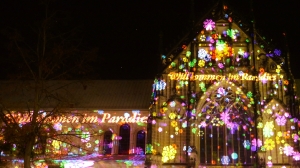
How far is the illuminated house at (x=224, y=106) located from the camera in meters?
35.3

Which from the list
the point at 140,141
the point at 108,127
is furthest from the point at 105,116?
the point at 140,141

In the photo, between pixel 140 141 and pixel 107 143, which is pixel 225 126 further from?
pixel 107 143

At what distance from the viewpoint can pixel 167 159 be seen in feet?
119

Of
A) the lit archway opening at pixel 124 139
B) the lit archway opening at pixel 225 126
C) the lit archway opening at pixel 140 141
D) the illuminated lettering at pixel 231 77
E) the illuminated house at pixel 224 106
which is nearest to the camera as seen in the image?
the illuminated house at pixel 224 106

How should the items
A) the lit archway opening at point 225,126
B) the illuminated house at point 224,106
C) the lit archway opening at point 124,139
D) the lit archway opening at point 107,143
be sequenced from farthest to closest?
the lit archway opening at point 107,143 < the lit archway opening at point 124,139 < the lit archway opening at point 225,126 < the illuminated house at point 224,106

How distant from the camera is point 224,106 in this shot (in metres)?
37.1

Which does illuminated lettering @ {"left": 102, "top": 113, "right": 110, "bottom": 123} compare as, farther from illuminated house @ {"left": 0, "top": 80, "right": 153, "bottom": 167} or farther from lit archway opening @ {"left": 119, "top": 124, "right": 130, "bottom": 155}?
lit archway opening @ {"left": 119, "top": 124, "right": 130, "bottom": 155}

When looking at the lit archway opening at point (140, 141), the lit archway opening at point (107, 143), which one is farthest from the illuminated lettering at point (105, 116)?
the lit archway opening at point (140, 141)

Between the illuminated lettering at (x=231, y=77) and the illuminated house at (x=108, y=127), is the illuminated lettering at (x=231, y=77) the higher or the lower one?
the higher one

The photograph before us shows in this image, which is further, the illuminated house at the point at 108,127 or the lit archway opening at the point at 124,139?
the lit archway opening at the point at 124,139

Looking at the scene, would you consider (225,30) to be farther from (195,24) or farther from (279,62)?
(279,62)

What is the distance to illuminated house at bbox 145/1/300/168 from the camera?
3534cm

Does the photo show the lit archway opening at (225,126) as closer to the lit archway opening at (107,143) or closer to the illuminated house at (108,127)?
the illuminated house at (108,127)

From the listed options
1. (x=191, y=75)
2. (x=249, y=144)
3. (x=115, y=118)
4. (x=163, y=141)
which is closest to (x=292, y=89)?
(x=249, y=144)
